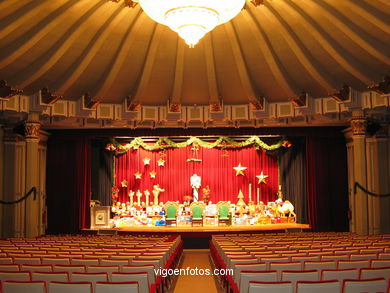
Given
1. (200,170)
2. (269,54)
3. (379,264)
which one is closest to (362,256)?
(379,264)

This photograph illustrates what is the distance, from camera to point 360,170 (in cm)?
1454

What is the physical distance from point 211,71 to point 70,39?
4918 millimetres

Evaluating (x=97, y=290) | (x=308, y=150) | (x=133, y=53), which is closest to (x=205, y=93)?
(x=133, y=53)

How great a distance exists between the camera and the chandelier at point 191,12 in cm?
772

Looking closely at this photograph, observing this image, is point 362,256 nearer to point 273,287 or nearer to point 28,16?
point 273,287

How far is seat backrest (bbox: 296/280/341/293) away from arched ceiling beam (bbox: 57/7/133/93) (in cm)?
926

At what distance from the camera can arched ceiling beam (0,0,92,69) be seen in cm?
1070

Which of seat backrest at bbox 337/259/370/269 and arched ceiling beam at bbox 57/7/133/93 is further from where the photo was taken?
arched ceiling beam at bbox 57/7/133/93

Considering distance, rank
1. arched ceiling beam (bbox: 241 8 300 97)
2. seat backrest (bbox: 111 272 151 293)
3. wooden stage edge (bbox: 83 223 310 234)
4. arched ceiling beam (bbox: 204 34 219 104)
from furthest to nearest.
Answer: wooden stage edge (bbox: 83 223 310 234) → arched ceiling beam (bbox: 204 34 219 104) → arched ceiling beam (bbox: 241 8 300 97) → seat backrest (bbox: 111 272 151 293)

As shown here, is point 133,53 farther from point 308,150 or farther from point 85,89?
point 308,150

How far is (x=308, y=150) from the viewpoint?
17672 mm

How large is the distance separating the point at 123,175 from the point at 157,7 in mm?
14151

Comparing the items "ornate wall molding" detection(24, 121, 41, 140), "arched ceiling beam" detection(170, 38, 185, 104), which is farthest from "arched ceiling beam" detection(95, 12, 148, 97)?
"ornate wall molding" detection(24, 121, 41, 140)

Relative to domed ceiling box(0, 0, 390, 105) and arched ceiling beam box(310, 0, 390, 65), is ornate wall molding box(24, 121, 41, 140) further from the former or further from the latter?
arched ceiling beam box(310, 0, 390, 65)
